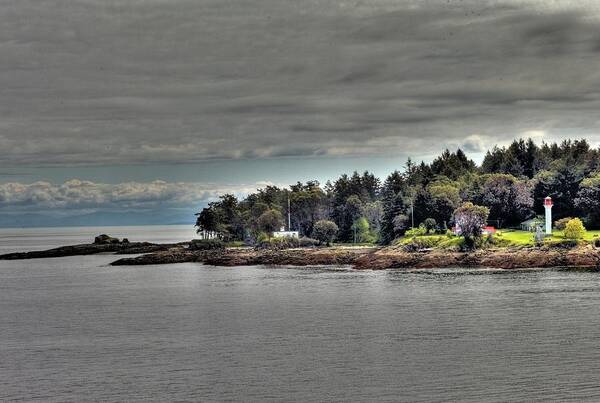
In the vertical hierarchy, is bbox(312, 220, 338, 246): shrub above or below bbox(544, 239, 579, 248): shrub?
above

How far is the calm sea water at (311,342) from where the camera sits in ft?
140

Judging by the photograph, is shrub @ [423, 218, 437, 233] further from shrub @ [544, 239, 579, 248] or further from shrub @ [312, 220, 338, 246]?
shrub @ [544, 239, 579, 248]

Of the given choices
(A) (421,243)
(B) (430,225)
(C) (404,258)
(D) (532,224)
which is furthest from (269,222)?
(D) (532,224)

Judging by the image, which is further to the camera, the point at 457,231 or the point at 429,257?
the point at 457,231

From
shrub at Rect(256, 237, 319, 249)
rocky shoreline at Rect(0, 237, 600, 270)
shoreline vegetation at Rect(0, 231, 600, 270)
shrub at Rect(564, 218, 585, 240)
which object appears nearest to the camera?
rocky shoreline at Rect(0, 237, 600, 270)

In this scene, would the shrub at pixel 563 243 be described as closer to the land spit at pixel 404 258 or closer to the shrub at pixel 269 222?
the land spit at pixel 404 258

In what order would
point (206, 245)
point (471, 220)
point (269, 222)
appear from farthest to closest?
1. point (206, 245)
2. point (269, 222)
3. point (471, 220)

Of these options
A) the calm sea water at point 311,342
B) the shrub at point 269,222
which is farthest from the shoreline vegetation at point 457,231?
the calm sea water at point 311,342

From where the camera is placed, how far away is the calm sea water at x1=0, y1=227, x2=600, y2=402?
42562 mm

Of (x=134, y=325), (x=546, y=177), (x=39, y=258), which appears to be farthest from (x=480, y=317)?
(x=39, y=258)

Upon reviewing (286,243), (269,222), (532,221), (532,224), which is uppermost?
(269,222)

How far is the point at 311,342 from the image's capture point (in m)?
55.7

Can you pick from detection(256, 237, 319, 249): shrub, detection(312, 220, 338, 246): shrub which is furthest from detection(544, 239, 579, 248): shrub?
detection(256, 237, 319, 249): shrub

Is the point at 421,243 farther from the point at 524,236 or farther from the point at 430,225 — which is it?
the point at 430,225
